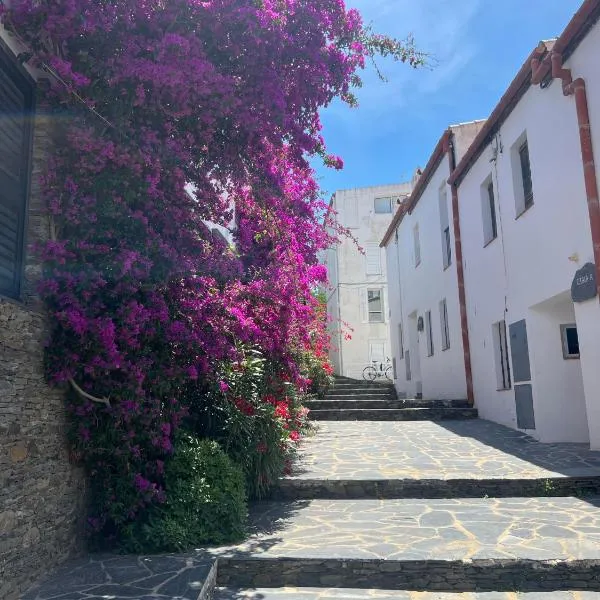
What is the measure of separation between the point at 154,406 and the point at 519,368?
6.26m

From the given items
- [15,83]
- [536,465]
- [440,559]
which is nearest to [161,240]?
[15,83]

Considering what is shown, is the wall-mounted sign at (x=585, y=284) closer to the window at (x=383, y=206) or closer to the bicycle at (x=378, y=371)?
the bicycle at (x=378, y=371)

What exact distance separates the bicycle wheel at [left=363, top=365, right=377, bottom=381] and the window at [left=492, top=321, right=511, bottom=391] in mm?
12170

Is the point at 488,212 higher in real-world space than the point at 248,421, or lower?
higher

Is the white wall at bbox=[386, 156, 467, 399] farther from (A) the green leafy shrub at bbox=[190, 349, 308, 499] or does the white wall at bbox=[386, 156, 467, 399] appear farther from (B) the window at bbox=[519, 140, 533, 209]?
(A) the green leafy shrub at bbox=[190, 349, 308, 499]

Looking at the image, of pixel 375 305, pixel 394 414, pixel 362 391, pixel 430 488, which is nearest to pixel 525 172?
pixel 430 488

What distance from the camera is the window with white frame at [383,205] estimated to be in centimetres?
2503

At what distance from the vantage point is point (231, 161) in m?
5.33

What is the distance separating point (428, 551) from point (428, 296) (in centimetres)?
1070

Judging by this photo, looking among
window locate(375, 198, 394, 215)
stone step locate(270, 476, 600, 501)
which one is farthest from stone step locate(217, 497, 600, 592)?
window locate(375, 198, 394, 215)

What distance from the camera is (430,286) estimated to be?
1459 centimetres

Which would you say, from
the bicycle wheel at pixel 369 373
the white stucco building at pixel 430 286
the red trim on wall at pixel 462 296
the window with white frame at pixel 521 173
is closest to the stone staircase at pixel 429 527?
the red trim on wall at pixel 462 296

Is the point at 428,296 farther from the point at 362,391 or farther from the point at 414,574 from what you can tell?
the point at 414,574

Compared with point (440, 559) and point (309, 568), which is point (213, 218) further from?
point (440, 559)
